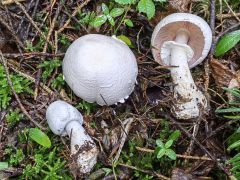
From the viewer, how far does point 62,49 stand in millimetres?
3146

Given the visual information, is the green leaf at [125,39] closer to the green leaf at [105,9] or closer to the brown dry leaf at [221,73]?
the green leaf at [105,9]

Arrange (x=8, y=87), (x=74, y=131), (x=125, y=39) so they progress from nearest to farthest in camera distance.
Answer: (x=74, y=131) < (x=8, y=87) < (x=125, y=39)

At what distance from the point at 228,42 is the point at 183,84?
1.32ft

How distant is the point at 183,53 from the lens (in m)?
3.07

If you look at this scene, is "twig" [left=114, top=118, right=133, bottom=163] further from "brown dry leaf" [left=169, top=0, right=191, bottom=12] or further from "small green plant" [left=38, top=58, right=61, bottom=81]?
"brown dry leaf" [left=169, top=0, right=191, bottom=12]

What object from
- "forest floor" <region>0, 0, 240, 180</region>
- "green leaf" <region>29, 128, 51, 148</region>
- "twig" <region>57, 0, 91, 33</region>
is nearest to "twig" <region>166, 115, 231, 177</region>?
"forest floor" <region>0, 0, 240, 180</region>

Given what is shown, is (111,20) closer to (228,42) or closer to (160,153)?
(228,42)

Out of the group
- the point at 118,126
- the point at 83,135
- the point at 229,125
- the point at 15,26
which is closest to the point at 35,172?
the point at 83,135

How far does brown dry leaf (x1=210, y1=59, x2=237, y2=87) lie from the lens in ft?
10.00

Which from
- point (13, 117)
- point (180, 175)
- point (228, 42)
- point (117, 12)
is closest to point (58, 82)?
point (13, 117)

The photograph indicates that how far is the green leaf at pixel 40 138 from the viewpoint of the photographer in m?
2.83

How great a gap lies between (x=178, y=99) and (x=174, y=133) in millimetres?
270

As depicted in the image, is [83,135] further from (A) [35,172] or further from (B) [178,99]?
(B) [178,99]

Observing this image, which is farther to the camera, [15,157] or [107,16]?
[107,16]
